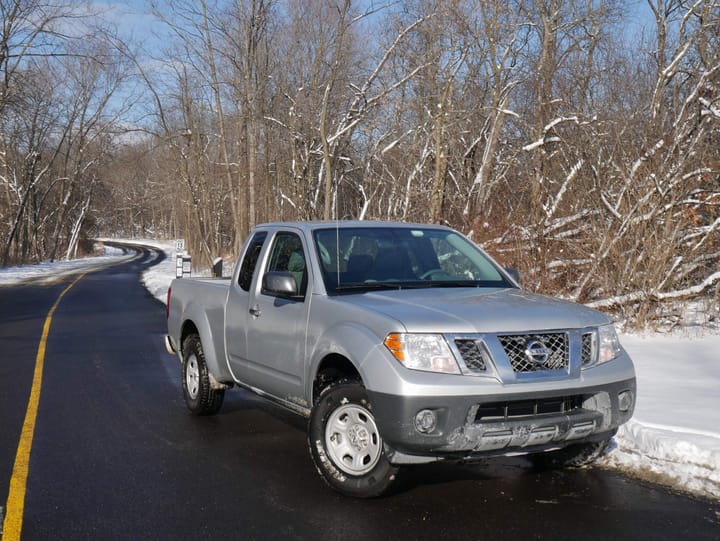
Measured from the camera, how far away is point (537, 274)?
46.1ft

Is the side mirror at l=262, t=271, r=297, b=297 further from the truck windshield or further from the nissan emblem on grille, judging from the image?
the nissan emblem on grille

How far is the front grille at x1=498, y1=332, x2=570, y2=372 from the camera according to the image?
4.77 metres

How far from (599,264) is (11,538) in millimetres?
10162

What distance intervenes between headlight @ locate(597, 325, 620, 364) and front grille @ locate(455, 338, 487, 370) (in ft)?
3.10

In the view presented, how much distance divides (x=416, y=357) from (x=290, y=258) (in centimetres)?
208

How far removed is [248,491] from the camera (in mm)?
5312

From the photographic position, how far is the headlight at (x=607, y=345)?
5.20 meters

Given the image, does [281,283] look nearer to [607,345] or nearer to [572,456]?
[607,345]

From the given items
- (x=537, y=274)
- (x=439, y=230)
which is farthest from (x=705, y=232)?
(x=439, y=230)

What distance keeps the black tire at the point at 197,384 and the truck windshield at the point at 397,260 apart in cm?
219

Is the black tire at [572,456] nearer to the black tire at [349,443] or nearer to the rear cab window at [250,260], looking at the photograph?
the black tire at [349,443]

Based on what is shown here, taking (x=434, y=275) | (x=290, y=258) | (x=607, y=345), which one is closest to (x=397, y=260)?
(x=434, y=275)

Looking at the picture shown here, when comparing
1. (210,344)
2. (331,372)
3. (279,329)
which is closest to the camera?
(331,372)

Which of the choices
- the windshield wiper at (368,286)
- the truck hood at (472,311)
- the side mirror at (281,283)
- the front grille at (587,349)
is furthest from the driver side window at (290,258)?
the front grille at (587,349)
